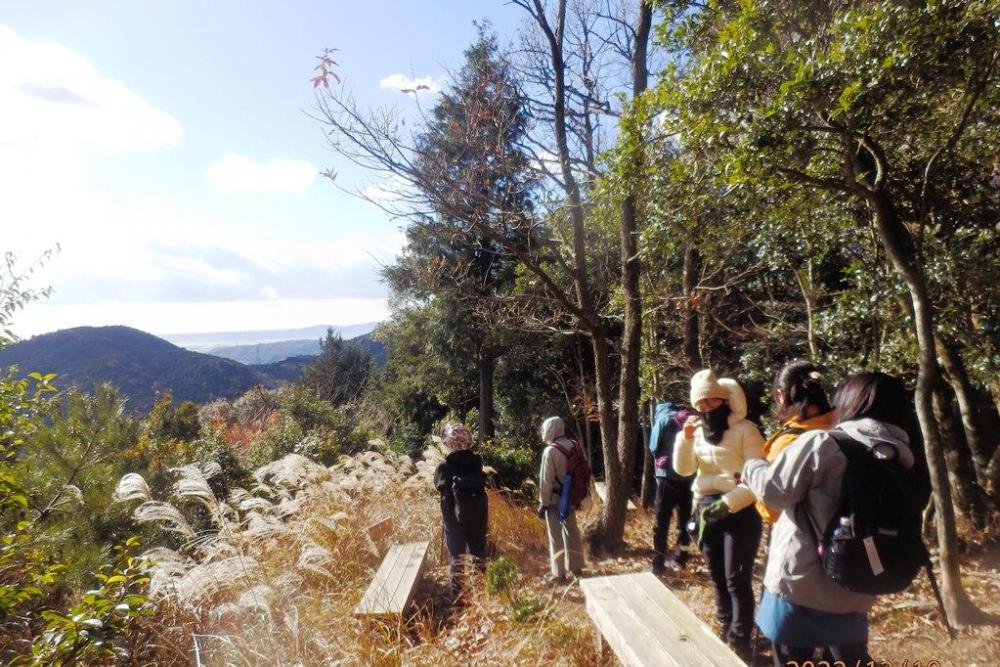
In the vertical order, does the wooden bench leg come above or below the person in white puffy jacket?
below

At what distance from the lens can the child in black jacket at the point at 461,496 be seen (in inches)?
181

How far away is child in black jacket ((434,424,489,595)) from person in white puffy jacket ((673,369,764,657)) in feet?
5.92

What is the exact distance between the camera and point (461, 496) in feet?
15.0

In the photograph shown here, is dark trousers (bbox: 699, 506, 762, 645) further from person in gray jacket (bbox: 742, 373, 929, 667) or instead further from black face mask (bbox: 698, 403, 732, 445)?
person in gray jacket (bbox: 742, 373, 929, 667)

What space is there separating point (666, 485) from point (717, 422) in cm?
145

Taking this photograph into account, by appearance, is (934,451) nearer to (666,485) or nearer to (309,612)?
(666,485)

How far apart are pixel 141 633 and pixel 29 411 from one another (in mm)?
1579

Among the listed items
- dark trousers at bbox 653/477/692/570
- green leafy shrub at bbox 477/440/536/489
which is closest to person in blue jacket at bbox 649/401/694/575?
dark trousers at bbox 653/477/692/570

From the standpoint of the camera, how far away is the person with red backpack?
457 cm

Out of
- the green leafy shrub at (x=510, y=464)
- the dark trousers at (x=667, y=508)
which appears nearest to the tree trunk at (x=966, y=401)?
the dark trousers at (x=667, y=508)

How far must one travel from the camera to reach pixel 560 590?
460 centimetres

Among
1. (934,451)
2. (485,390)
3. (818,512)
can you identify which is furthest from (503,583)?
(485,390)

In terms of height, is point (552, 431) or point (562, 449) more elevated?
point (552, 431)

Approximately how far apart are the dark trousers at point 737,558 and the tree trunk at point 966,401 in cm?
305
